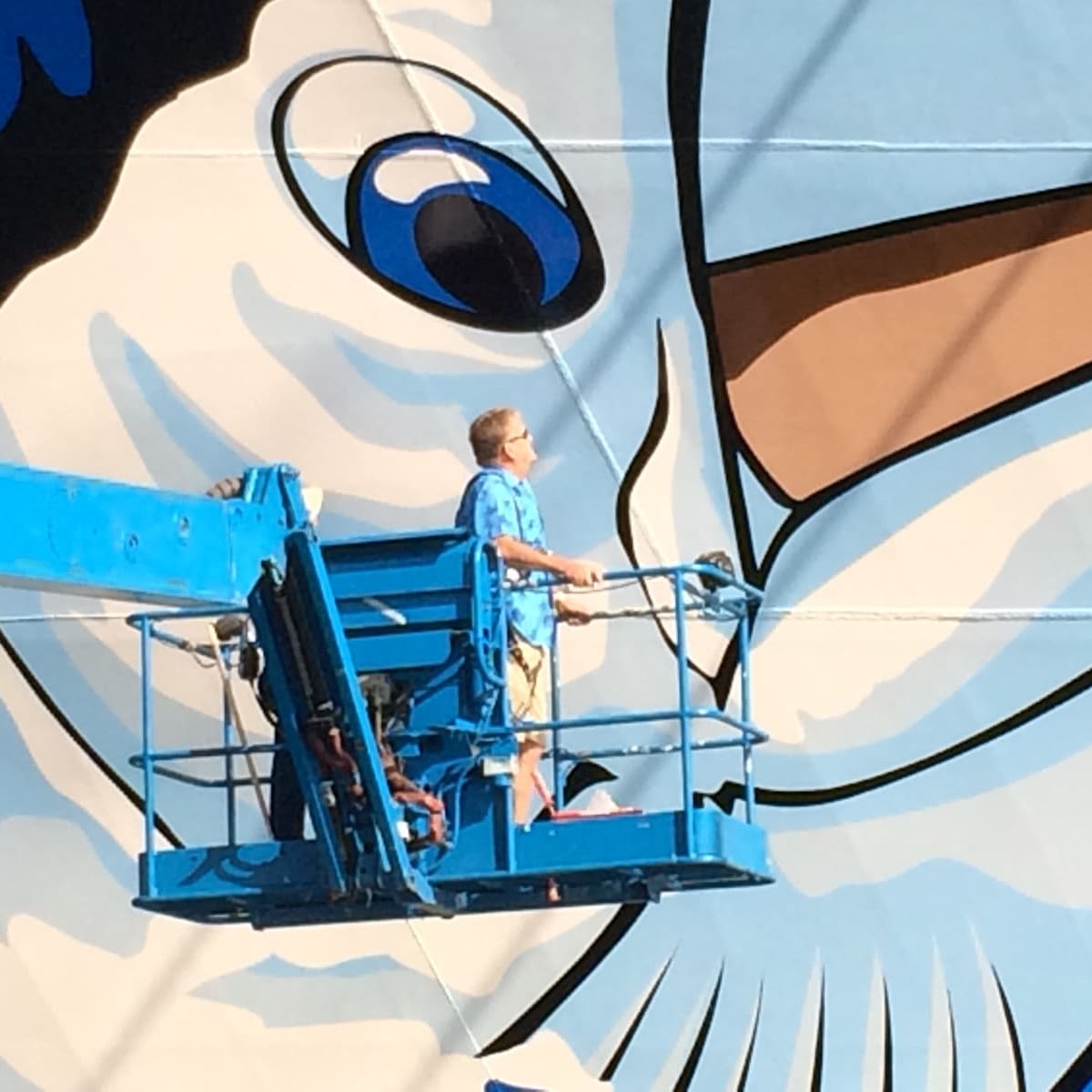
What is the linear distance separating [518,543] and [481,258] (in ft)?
7.96

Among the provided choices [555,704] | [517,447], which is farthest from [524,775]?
[517,447]

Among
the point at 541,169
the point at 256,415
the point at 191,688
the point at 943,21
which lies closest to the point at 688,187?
the point at 541,169

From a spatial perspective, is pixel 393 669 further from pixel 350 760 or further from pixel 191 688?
pixel 191 688

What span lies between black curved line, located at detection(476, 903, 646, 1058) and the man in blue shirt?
1809 mm

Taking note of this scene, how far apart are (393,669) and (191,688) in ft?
7.78

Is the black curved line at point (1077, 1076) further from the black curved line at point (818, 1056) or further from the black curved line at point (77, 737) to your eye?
the black curved line at point (77, 737)

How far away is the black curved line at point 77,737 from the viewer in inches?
294

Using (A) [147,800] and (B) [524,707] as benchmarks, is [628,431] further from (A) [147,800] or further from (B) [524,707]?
(A) [147,800]

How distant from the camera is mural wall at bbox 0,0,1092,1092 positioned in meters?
7.18

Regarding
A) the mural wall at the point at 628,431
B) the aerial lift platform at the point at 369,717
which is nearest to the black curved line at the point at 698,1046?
the mural wall at the point at 628,431

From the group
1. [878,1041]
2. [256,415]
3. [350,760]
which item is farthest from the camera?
[256,415]

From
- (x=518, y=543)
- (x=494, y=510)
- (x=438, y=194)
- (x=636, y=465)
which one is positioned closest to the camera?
(x=518, y=543)

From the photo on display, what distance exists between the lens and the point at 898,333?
7.30 meters

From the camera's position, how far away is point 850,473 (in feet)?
24.0
